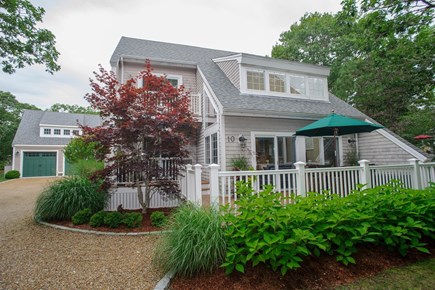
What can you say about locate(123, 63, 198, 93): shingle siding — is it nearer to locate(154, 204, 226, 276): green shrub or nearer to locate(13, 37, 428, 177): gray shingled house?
locate(13, 37, 428, 177): gray shingled house

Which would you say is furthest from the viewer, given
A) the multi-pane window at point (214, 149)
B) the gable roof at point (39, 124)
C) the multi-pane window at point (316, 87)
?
the gable roof at point (39, 124)

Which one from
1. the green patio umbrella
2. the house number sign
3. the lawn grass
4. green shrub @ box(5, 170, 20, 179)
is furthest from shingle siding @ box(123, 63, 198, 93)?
green shrub @ box(5, 170, 20, 179)

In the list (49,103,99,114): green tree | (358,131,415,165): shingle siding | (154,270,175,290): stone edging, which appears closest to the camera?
(154,270,175,290): stone edging

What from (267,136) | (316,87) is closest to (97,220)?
(267,136)

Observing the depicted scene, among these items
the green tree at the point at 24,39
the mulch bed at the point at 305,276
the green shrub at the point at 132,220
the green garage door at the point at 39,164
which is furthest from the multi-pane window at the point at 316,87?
the green garage door at the point at 39,164

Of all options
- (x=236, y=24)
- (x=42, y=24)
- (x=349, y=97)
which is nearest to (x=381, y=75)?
(x=349, y=97)

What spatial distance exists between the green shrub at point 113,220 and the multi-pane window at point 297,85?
8.72 meters

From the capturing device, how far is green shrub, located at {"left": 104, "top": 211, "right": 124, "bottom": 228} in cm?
533

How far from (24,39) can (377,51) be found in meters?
12.9

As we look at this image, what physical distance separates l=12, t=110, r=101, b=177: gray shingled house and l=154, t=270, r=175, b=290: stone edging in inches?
810

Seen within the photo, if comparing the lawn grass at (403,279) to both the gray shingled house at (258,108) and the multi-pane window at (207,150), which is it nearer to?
the gray shingled house at (258,108)

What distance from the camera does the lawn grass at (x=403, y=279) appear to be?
257 cm

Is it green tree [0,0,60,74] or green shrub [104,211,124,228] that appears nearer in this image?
green shrub [104,211,124,228]

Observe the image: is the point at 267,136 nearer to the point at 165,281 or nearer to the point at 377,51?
the point at 377,51
